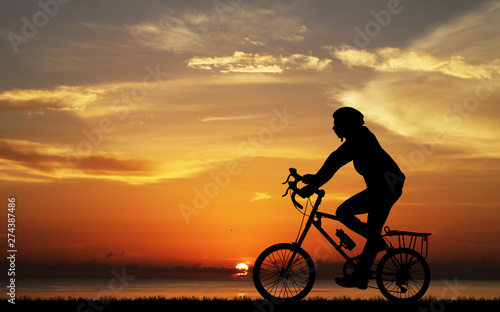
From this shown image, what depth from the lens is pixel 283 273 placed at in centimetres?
954

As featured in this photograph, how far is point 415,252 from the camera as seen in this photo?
396 inches

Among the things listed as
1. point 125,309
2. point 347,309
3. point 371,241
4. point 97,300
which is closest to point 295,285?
point 347,309

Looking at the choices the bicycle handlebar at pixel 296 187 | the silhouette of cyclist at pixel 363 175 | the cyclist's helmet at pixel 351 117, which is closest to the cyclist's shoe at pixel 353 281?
the silhouette of cyclist at pixel 363 175

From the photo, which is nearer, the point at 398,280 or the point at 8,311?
the point at 8,311

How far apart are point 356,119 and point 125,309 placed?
17.2ft

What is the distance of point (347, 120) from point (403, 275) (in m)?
3.17

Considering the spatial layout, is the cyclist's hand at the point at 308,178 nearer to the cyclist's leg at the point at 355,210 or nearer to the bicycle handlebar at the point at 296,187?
the bicycle handlebar at the point at 296,187

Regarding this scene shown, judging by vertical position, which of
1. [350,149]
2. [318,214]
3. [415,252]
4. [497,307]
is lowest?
[497,307]

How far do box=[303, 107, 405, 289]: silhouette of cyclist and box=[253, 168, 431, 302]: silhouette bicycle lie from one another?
0.26 m

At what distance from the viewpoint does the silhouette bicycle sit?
9.46 meters

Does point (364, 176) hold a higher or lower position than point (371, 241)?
higher

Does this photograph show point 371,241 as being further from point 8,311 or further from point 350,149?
point 8,311

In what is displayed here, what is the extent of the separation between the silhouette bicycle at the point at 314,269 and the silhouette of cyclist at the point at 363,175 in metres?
Answer: 0.26

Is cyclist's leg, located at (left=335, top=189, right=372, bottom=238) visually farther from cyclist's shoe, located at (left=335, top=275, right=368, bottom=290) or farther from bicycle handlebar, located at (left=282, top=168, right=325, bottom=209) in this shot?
cyclist's shoe, located at (left=335, top=275, right=368, bottom=290)
